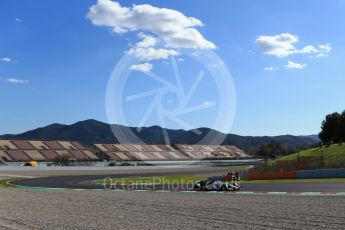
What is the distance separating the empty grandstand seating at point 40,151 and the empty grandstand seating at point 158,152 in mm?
7650

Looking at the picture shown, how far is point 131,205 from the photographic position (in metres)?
18.2

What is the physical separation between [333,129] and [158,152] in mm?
51232

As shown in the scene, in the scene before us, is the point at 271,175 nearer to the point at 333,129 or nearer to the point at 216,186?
the point at 216,186

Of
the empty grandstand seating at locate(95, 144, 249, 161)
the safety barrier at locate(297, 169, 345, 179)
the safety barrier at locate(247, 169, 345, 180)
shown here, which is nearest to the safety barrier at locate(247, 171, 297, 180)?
the safety barrier at locate(247, 169, 345, 180)

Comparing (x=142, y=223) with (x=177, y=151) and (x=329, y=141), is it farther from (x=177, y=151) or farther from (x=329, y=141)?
(x=177, y=151)

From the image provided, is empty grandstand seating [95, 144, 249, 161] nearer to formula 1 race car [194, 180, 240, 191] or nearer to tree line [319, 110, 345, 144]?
tree line [319, 110, 345, 144]

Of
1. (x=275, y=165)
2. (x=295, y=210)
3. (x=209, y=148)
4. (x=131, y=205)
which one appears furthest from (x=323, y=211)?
(x=209, y=148)

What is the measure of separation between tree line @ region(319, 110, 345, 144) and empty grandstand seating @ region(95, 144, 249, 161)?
4481 cm

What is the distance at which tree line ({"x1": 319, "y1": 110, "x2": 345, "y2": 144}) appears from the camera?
10802 cm

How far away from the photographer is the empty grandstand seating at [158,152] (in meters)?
134

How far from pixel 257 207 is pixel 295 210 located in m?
1.61

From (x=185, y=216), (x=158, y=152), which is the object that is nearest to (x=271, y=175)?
(x=185, y=216)

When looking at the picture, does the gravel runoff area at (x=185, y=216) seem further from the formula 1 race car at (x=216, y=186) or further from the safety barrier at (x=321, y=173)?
the safety barrier at (x=321, y=173)

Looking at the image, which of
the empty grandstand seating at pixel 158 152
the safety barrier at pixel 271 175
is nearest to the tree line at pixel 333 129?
the empty grandstand seating at pixel 158 152
